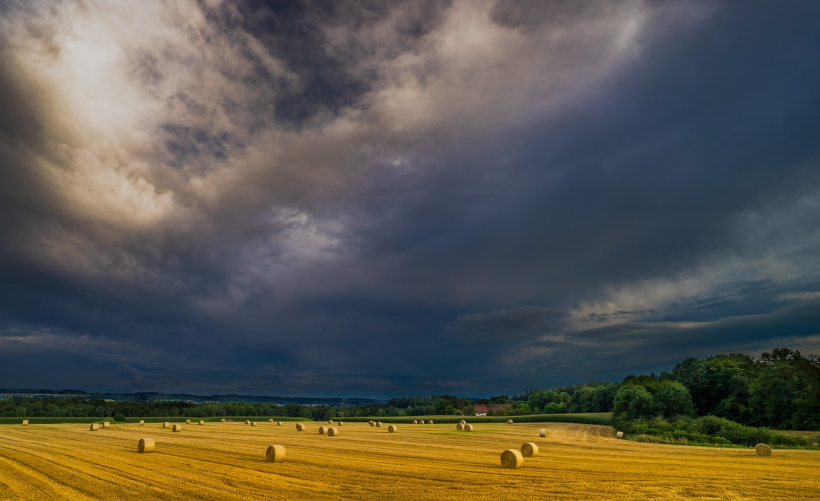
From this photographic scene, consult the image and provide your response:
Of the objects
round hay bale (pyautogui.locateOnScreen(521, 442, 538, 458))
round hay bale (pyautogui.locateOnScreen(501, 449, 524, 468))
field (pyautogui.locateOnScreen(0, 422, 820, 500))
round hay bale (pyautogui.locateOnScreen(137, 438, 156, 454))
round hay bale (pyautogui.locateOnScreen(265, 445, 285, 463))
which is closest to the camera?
field (pyautogui.locateOnScreen(0, 422, 820, 500))

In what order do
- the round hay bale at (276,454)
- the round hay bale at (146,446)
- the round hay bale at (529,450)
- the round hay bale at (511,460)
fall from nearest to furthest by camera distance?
the round hay bale at (511,460)
the round hay bale at (276,454)
the round hay bale at (529,450)
the round hay bale at (146,446)

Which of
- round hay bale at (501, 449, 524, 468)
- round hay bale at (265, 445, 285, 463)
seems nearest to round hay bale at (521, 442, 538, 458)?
round hay bale at (501, 449, 524, 468)

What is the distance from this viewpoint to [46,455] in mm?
26344

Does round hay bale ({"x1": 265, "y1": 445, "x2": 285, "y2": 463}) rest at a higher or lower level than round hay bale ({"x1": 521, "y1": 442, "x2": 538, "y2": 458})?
higher

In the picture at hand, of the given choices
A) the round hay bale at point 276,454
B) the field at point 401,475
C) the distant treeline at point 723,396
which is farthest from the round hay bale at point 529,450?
the distant treeline at point 723,396

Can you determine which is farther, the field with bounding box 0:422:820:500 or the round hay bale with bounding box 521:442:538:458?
the round hay bale with bounding box 521:442:538:458

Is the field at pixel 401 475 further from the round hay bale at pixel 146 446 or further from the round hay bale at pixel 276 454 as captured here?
Result: the round hay bale at pixel 146 446

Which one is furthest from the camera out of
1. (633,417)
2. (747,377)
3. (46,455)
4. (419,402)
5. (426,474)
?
(419,402)

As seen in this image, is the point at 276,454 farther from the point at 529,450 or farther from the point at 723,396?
the point at 723,396

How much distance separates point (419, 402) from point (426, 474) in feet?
499

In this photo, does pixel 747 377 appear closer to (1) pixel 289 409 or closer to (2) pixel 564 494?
(2) pixel 564 494

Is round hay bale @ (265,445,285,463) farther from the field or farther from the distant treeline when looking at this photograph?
the distant treeline

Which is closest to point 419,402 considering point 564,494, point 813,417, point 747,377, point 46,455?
point 747,377

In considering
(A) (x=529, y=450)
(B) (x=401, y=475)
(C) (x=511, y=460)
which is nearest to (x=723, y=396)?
(A) (x=529, y=450)
